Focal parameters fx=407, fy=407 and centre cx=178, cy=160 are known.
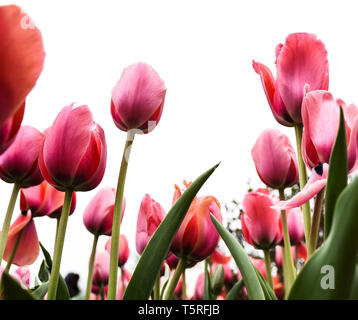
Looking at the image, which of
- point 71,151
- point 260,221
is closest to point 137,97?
point 71,151

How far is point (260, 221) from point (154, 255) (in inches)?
12.8

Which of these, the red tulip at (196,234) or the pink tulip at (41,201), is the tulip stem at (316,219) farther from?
the pink tulip at (41,201)

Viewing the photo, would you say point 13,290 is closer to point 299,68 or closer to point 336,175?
point 336,175

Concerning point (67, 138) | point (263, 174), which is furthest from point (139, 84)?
point (263, 174)

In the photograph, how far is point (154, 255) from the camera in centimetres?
32

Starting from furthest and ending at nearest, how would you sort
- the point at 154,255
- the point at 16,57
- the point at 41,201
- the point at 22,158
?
the point at 41,201 → the point at 22,158 → the point at 154,255 → the point at 16,57

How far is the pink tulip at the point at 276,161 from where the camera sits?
54 centimetres

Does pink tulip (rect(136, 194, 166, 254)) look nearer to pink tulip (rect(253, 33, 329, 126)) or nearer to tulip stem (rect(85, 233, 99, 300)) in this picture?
tulip stem (rect(85, 233, 99, 300))

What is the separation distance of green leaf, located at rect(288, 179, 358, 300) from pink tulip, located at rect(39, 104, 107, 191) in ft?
0.69

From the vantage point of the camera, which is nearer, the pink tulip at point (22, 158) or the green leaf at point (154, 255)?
the green leaf at point (154, 255)

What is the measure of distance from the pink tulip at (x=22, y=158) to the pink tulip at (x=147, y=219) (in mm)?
137

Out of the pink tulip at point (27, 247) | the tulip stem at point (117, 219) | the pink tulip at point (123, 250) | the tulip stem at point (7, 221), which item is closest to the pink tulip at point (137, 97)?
the tulip stem at point (117, 219)

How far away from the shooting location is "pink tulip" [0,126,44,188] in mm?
426
